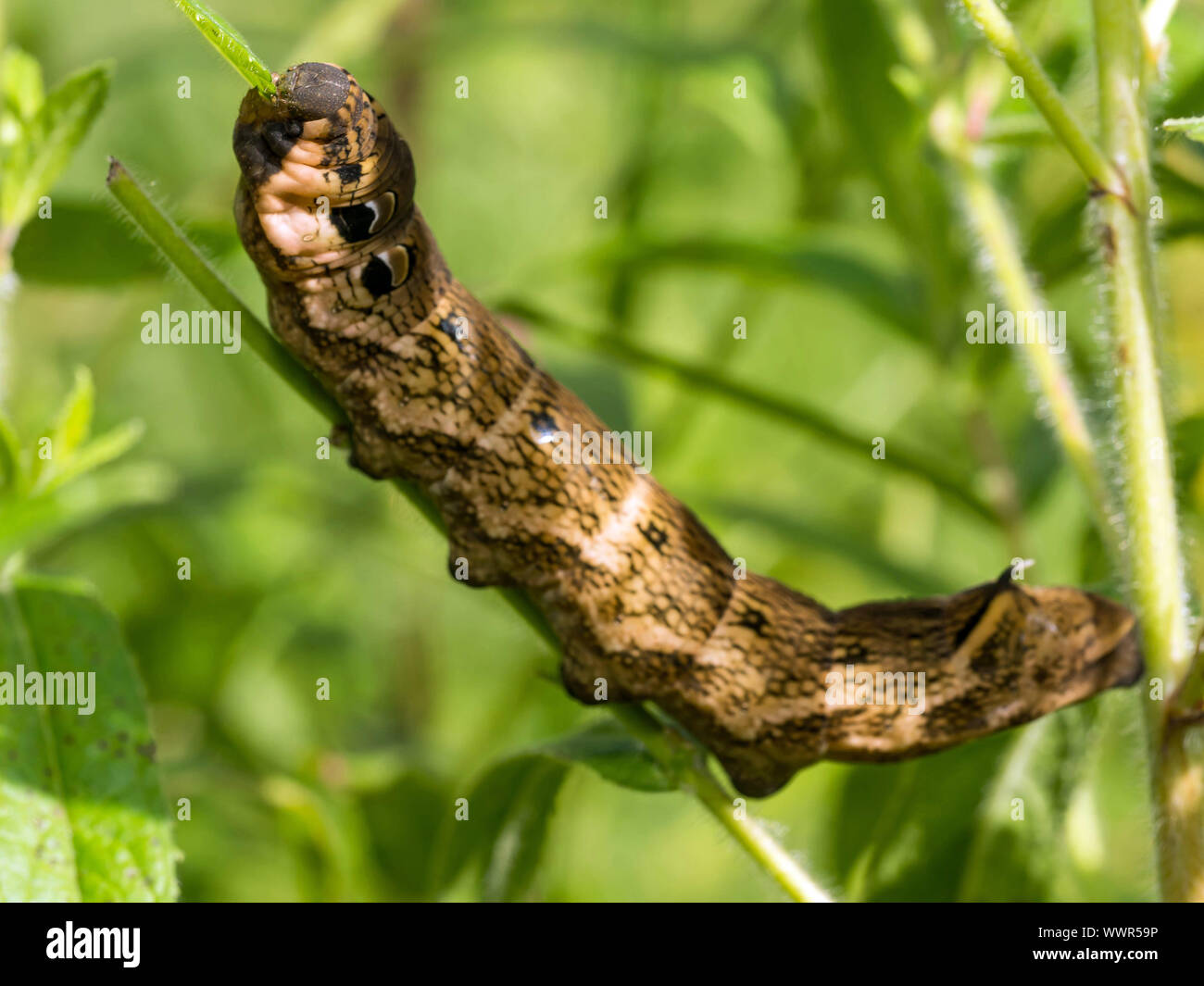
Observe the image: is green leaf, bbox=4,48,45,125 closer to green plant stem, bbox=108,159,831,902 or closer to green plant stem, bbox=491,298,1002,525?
green plant stem, bbox=108,159,831,902

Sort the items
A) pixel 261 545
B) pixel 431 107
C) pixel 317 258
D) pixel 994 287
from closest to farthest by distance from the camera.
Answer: pixel 317 258, pixel 994 287, pixel 261 545, pixel 431 107

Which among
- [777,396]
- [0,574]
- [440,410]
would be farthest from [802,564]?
[0,574]

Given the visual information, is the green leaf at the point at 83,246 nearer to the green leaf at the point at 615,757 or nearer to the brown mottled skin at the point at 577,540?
the brown mottled skin at the point at 577,540

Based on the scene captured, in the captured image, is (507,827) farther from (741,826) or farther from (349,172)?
(349,172)

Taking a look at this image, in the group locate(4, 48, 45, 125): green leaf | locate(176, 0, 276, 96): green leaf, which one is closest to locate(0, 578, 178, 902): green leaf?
locate(4, 48, 45, 125): green leaf

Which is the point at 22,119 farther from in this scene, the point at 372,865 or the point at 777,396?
the point at 372,865

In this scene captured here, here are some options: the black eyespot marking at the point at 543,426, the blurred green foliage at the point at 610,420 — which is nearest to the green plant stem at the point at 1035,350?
the blurred green foliage at the point at 610,420

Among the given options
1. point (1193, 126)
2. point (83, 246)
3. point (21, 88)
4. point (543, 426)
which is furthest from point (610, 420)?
point (1193, 126)
